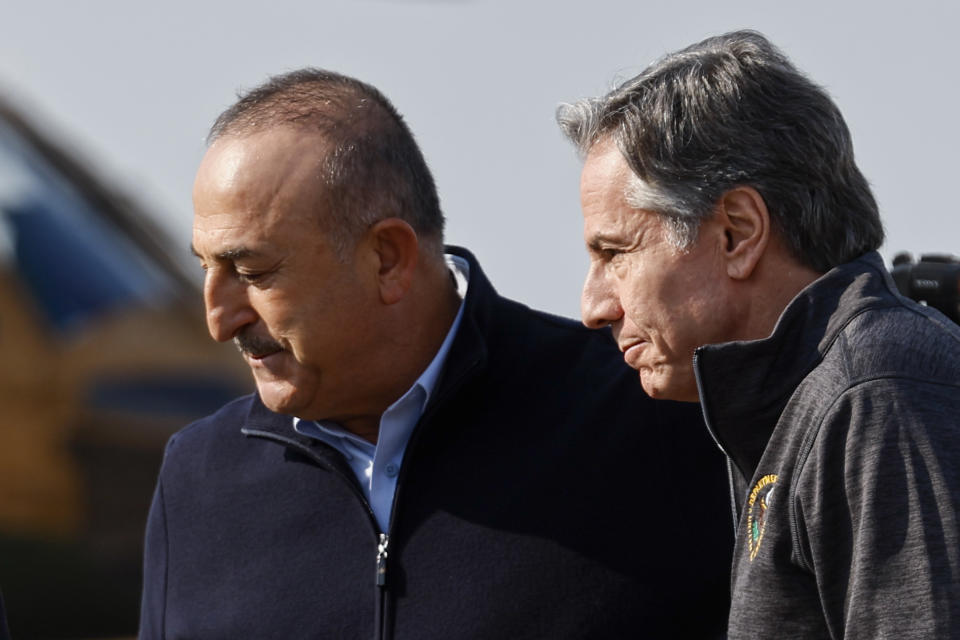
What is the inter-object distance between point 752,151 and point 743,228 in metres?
0.09

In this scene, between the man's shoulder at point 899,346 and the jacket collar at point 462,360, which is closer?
the man's shoulder at point 899,346

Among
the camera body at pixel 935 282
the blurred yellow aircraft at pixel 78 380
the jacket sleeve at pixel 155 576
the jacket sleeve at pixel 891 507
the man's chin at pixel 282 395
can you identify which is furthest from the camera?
the blurred yellow aircraft at pixel 78 380

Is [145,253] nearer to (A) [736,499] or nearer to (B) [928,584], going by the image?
(A) [736,499]

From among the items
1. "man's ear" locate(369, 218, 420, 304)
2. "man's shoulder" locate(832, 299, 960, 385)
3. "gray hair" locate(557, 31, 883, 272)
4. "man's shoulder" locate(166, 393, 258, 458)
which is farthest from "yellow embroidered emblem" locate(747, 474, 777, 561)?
"man's shoulder" locate(166, 393, 258, 458)

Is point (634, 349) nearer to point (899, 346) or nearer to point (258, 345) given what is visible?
point (899, 346)

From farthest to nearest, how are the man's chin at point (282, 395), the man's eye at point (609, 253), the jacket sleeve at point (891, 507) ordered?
1. the man's chin at point (282, 395)
2. the man's eye at point (609, 253)
3. the jacket sleeve at point (891, 507)

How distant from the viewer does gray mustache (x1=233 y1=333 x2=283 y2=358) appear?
2.16 meters

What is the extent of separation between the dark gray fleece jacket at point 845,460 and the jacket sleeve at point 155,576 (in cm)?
106

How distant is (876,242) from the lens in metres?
1.72

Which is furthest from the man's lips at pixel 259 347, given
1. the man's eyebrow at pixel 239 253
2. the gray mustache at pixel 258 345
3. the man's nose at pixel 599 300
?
the man's nose at pixel 599 300

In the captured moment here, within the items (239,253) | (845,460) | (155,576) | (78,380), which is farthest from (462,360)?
(78,380)

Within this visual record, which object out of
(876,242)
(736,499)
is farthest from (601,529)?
(876,242)

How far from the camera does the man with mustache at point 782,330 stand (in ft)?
4.57

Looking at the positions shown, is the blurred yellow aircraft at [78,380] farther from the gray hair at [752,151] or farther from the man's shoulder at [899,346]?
the man's shoulder at [899,346]
